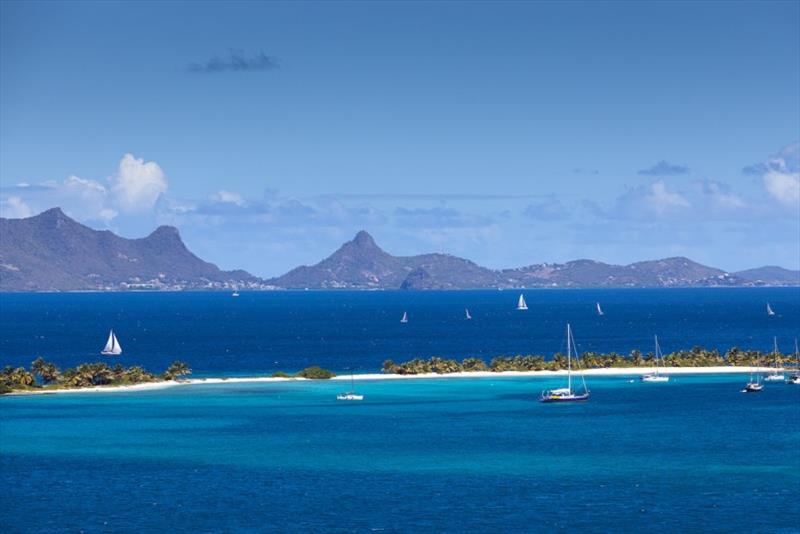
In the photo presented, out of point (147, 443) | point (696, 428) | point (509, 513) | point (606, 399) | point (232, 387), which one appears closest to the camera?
point (509, 513)

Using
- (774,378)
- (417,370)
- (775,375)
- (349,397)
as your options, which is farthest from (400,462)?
(775,375)

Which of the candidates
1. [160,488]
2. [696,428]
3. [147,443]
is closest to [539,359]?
[696,428]

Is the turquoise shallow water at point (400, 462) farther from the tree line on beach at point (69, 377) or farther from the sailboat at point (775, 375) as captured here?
the sailboat at point (775, 375)

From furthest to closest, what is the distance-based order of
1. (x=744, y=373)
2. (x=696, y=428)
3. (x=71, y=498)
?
(x=744, y=373)
(x=696, y=428)
(x=71, y=498)

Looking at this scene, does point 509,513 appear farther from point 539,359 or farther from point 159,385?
point 539,359

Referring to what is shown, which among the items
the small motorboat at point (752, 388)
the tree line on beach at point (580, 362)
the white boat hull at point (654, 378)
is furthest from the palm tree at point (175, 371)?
the small motorboat at point (752, 388)

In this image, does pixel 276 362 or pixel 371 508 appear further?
pixel 276 362
